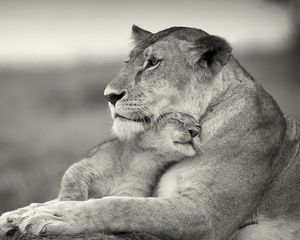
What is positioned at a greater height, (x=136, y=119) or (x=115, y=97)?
(x=115, y=97)

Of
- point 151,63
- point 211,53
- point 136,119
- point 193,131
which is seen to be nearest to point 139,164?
point 136,119

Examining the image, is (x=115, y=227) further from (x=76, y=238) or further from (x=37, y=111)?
(x=37, y=111)

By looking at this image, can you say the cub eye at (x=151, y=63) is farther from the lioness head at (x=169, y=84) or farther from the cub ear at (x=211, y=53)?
the cub ear at (x=211, y=53)

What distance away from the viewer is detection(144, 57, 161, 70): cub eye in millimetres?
6609

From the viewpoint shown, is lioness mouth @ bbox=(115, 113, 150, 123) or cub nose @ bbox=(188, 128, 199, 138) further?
lioness mouth @ bbox=(115, 113, 150, 123)

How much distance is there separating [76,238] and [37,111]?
1292 cm

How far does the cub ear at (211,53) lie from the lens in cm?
652

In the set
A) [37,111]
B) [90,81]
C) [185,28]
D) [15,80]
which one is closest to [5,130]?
[37,111]

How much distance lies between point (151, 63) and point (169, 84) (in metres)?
0.21

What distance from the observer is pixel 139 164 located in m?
6.52

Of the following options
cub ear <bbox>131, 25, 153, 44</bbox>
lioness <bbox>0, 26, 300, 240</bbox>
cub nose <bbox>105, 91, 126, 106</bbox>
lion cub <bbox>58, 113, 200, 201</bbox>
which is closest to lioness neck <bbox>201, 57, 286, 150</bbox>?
lioness <bbox>0, 26, 300, 240</bbox>

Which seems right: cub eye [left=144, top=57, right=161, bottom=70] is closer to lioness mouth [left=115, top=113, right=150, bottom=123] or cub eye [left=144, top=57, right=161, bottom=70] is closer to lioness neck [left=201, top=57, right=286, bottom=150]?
lioness mouth [left=115, top=113, right=150, bottom=123]

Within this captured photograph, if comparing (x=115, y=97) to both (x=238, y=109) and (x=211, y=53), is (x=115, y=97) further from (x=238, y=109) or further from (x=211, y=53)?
(x=238, y=109)

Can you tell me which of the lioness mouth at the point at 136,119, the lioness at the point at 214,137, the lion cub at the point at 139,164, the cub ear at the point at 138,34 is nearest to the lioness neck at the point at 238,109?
the lioness at the point at 214,137
